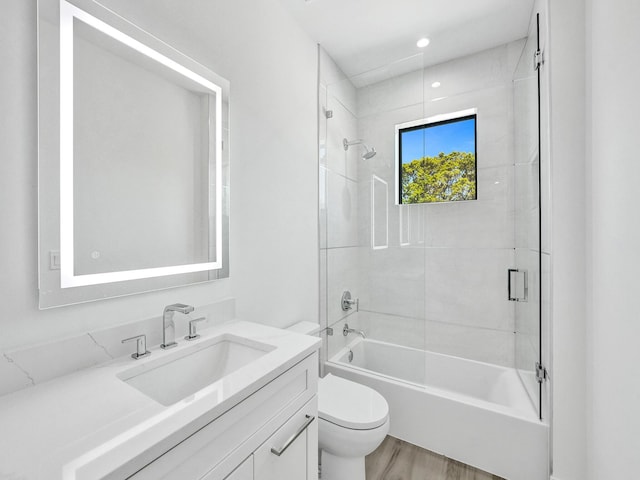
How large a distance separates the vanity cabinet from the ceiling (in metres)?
2.01

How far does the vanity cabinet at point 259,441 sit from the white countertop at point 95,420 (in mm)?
35

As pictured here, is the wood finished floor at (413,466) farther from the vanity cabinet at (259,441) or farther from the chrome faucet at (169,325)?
the chrome faucet at (169,325)

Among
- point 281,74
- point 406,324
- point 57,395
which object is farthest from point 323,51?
point 57,395

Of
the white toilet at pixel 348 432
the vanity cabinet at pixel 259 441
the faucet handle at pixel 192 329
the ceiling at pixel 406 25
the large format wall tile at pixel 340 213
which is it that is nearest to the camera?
the vanity cabinet at pixel 259 441

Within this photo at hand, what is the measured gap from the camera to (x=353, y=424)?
4.51 ft

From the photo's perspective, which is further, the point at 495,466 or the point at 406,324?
the point at 406,324

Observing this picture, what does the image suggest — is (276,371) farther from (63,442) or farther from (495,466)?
(495,466)

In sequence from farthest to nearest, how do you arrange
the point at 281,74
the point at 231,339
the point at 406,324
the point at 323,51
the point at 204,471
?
the point at 323,51
the point at 406,324
the point at 281,74
the point at 231,339
the point at 204,471

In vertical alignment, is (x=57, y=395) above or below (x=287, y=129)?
below

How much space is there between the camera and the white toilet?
1.37 metres

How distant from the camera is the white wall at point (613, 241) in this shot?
92 cm

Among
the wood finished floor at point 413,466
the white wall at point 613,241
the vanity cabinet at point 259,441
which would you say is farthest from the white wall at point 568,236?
the vanity cabinet at point 259,441

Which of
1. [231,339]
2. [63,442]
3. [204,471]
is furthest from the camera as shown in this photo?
[231,339]

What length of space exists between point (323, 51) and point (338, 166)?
2.92 ft
